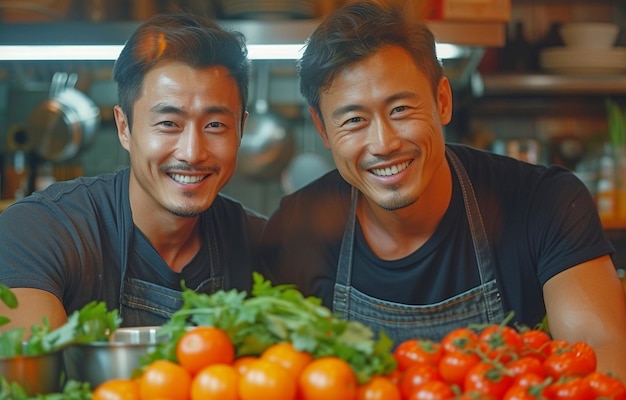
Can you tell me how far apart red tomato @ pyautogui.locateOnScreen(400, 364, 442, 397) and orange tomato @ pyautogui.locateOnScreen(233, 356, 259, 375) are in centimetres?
19

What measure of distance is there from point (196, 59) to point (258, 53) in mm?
1273

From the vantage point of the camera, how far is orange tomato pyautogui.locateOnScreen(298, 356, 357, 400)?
3.66ft

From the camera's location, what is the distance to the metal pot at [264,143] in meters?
4.28

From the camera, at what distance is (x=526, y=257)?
2.04 metres

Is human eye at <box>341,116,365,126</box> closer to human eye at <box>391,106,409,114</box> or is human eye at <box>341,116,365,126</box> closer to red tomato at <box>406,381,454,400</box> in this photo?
human eye at <box>391,106,409,114</box>

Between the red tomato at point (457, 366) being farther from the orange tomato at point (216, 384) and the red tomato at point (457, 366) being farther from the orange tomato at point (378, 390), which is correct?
the orange tomato at point (216, 384)

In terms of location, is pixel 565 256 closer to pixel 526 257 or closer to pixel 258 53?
pixel 526 257

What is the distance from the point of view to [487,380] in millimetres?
1182

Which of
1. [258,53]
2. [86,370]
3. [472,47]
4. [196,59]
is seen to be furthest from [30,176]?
[86,370]

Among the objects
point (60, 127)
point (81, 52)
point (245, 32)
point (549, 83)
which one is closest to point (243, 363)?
point (245, 32)

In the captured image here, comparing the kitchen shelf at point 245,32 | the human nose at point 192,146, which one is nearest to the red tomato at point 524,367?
the human nose at point 192,146

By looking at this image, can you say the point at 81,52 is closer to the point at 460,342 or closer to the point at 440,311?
the point at 440,311

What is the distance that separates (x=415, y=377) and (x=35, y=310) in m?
0.91

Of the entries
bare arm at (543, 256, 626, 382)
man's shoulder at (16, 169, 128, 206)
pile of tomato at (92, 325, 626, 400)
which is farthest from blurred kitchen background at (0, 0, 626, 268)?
pile of tomato at (92, 325, 626, 400)
